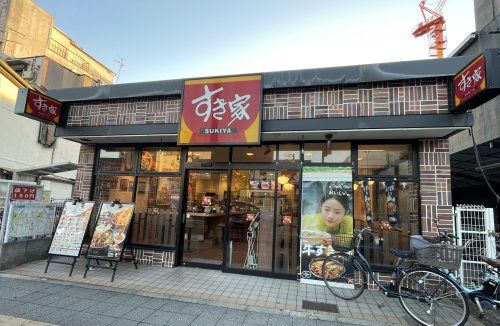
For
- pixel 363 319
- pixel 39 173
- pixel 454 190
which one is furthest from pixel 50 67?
pixel 454 190

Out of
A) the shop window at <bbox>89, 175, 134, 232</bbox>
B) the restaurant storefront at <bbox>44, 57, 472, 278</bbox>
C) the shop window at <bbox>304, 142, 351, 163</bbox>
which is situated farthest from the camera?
the shop window at <bbox>89, 175, 134, 232</bbox>

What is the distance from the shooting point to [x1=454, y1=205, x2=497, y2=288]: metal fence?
560 centimetres

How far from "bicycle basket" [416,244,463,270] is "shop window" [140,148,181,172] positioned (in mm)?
5782

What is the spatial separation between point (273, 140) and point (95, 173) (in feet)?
17.3

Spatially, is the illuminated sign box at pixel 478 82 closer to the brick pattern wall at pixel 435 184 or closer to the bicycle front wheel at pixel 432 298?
the brick pattern wall at pixel 435 184

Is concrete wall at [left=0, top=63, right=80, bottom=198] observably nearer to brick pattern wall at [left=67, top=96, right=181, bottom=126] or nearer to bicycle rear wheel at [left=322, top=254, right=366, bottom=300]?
brick pattern wall at [left=67, top=96, right=181, bottom=126]

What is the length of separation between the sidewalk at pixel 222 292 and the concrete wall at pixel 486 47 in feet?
25.2

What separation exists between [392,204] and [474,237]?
5.40 ft

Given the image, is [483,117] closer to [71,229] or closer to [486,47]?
[486,47]

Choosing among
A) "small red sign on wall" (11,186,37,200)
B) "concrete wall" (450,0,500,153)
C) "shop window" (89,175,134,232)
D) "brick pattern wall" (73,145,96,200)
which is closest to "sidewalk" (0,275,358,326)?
"small red sign on wall" (11,186,37,200)

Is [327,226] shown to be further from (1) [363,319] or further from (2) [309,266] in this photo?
(1) [363,319]

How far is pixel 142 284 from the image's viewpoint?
5.71 metres

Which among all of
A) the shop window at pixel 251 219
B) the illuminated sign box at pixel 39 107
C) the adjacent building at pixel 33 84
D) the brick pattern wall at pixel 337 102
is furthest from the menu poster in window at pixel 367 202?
the adjacent building at pixel 33 84

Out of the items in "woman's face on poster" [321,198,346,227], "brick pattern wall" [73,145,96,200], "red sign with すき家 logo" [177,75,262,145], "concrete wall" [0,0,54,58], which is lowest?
"woman's face on poster" [321,198,346,227]
